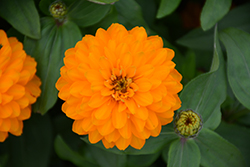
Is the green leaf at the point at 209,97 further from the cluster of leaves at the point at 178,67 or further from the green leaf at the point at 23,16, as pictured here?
the green leaf at the point at 23,16

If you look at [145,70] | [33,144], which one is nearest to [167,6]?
[145,70]

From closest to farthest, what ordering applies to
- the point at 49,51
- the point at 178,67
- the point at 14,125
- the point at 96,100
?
the point at 96,100 < the point at 14,125 < the point at 49,51 < the point at 178,67

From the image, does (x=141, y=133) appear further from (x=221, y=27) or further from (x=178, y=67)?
(x=221, y=27)

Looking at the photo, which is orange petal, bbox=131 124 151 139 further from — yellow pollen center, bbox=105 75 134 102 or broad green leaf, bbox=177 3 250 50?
broad green leaf, bbox=177 3 250 50

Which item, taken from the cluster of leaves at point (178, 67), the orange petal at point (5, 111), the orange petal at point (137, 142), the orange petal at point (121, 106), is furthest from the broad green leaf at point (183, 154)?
the orange petal at point (5, 111)

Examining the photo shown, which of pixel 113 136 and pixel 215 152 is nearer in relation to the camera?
pixel 113 136

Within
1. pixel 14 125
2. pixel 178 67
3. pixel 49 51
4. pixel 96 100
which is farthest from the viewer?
pixel 178 67
